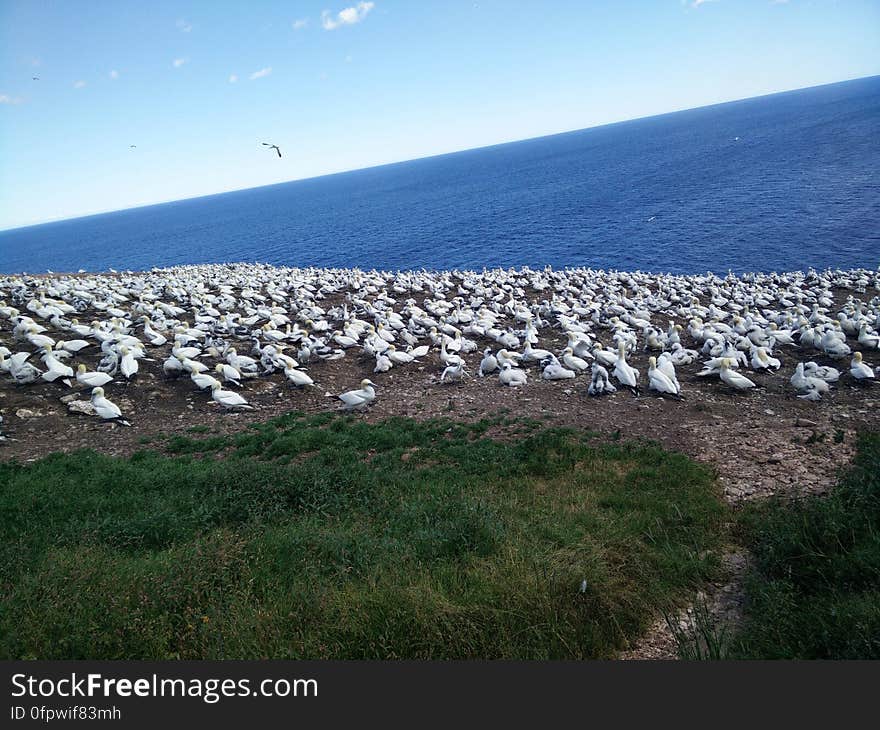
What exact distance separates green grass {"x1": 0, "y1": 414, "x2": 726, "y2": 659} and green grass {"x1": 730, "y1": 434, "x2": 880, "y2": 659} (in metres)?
0.65

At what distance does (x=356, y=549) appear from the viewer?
6086 millimetres

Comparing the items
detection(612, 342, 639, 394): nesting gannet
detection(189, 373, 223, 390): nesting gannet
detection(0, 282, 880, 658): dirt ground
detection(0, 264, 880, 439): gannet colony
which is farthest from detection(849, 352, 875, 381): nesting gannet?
detection(189, 373, 223, 390): nesting gannet

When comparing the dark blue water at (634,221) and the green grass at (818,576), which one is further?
the dark blue water at (634,221)

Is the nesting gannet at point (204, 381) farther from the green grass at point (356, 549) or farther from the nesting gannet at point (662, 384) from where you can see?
the nesting gannet at point (662, 384)

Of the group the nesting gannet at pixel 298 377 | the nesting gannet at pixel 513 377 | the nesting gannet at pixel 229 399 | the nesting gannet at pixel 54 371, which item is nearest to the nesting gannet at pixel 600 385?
Result: the nesting gannet at pixel 513 377

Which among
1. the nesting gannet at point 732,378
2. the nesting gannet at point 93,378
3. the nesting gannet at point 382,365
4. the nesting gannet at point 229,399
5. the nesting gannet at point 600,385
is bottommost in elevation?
the nesting gannet at point 732,378

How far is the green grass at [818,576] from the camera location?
417 centimetres

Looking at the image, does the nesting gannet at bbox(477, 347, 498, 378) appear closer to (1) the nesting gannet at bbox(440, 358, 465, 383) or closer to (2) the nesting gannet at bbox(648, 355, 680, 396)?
(1) the nesting gannet at bbox(440, 358, 465, 383)

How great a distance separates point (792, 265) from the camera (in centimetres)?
3716

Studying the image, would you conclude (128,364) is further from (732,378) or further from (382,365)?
(732,378)

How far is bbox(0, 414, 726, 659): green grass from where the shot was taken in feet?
15.3

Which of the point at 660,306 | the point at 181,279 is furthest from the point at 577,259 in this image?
the point at 181,279

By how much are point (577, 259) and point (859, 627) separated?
4623 cm

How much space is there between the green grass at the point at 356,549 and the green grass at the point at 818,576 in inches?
25.7
